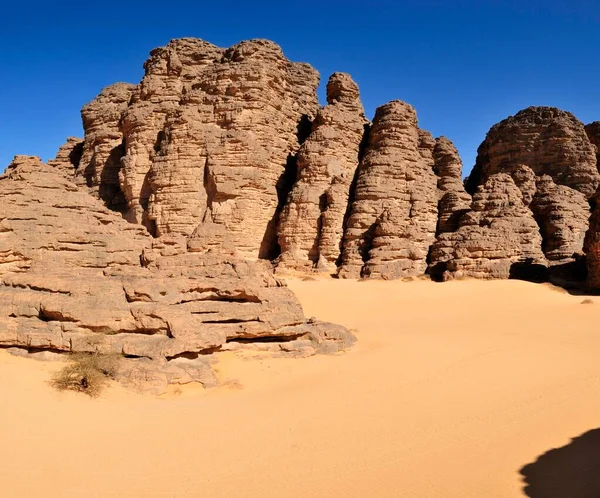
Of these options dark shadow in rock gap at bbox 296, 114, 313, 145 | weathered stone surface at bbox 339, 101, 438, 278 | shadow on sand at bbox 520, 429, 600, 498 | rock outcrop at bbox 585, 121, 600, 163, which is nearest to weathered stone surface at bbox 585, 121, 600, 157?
rock outcrop at bbox 585, 121, 600, 163

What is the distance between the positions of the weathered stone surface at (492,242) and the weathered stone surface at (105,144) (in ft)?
64.4

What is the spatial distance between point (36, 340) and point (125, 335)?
4.73 ft

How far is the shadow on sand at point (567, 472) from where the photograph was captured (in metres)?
4.26

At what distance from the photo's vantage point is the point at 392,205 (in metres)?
24.7

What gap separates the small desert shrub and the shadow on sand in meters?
5.66

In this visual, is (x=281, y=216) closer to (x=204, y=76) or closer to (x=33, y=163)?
(x=204, y=76)

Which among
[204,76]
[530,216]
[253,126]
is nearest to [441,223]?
[530,216]

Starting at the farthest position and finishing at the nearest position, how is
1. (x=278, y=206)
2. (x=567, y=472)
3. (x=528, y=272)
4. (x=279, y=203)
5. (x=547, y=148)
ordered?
(x=547, y=148), (x=279, y=203), (x=278, y=206), (x=528, y=272), (x=567, y=472)

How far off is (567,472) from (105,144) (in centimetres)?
3035

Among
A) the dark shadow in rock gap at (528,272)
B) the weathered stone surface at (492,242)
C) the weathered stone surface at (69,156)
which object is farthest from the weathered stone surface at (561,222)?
the weathered stone surface at (69,156)

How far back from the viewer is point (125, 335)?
754 cm

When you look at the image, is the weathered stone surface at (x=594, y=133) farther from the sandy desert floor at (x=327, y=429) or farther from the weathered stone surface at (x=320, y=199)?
the sandy desert floor at (x=327, y=429)

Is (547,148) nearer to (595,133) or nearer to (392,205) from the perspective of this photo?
(595,133)

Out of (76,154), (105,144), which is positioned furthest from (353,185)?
(76,154)
